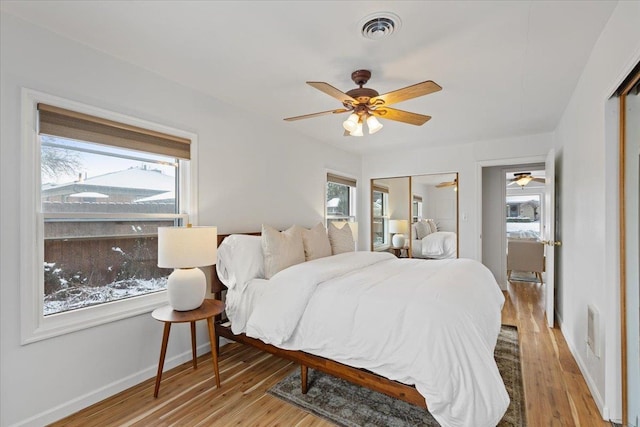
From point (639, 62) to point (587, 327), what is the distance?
1.91 metres

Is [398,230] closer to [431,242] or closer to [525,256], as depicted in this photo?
[431,242]

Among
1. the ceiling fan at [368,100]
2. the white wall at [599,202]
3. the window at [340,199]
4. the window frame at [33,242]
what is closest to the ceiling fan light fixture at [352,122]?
the ceiling fan at [368,100]

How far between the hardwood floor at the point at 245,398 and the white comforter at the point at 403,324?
40 cm

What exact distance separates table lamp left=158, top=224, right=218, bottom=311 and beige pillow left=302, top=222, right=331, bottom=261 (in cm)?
102

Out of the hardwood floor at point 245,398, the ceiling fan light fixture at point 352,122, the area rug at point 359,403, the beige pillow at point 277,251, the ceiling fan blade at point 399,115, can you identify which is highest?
the ceiling fan blade at point 399,115

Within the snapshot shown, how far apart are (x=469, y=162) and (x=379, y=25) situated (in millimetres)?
3439

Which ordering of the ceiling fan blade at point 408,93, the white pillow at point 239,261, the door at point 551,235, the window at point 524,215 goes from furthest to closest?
the window at point 524,215, the door at point 551,235, the white pillow at point 239,261, the ceiling fan blade at point 408,93

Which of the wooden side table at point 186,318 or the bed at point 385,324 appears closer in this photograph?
the bed at point 385,324

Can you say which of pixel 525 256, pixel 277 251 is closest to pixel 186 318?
pixel 277 251

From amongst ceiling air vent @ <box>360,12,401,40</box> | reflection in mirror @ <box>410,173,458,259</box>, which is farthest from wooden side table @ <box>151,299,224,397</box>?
reflection in mirror @ <box>410,173,458,259</box>

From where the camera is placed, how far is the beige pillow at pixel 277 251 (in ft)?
8.86

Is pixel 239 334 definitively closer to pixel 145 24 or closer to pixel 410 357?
pixel 410 357

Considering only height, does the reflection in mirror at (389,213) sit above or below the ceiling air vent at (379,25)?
below

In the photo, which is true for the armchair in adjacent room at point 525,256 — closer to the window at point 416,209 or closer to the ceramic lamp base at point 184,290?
the window at point 416,209
